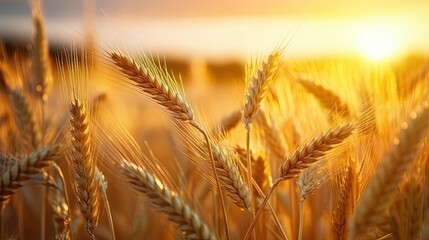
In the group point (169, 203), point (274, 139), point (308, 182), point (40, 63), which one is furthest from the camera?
point (40, 63)

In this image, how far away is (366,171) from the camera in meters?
1.73

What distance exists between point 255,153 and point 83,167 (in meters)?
0.55

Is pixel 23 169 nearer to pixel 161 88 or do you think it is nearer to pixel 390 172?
pixel 161 88

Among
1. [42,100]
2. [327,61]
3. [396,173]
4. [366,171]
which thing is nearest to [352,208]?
[366,171]

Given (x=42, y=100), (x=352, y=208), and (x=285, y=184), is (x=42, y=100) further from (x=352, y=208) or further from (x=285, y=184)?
(x=352, y=208)

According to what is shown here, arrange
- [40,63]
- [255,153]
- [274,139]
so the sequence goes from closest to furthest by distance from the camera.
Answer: [255,153]
[274,139]
[40,63]

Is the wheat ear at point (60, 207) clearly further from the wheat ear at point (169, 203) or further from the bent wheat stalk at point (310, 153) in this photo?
the bent wheat stalk at point (310, 153)

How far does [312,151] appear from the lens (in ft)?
4.94

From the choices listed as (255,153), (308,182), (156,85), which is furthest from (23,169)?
(308,182)

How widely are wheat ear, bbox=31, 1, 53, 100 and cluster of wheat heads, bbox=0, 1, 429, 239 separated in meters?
0.08

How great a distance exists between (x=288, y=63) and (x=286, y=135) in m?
0.53

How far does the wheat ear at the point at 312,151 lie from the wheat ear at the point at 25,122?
1.08m

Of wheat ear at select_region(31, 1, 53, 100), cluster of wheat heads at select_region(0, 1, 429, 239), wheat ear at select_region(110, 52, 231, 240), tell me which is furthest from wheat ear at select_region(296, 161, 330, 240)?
wheat ear at select_region(31, 1, 53, 100)


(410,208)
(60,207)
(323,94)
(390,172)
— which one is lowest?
(60,207)
